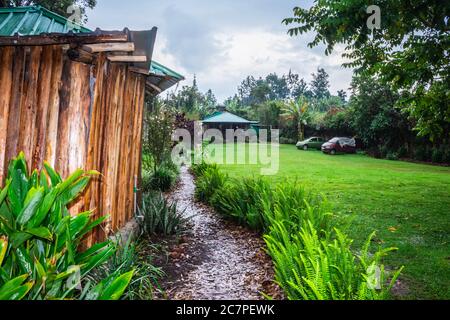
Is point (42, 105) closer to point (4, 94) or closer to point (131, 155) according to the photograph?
point (4, 94)

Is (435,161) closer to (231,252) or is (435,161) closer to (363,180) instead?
(363,180)

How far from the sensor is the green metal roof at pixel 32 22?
403 cm

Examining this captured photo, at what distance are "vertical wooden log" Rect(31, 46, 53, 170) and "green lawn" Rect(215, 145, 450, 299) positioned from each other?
405cm

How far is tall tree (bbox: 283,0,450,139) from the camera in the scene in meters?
4.89

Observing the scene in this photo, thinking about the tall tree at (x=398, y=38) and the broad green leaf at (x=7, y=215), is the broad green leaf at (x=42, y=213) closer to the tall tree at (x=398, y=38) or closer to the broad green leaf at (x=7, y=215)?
the broad green leaf at (x=7, y=215)

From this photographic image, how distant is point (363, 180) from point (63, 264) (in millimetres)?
11720

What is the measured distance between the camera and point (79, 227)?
2363 mm

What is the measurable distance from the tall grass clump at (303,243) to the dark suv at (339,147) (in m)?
17.8

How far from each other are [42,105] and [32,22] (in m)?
1.58

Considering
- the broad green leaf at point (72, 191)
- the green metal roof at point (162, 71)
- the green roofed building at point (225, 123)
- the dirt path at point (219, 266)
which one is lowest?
the dirt path at point (219, 266)

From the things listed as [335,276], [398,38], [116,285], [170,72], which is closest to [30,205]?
[116,285]

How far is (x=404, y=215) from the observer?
7.29m

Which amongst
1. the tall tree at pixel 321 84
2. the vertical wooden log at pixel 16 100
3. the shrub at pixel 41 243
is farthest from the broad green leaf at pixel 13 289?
the tall tree at pixel 321 84

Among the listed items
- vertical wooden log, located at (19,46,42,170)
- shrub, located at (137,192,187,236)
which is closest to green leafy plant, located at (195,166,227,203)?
shrub, located at (137,192,187,236)
